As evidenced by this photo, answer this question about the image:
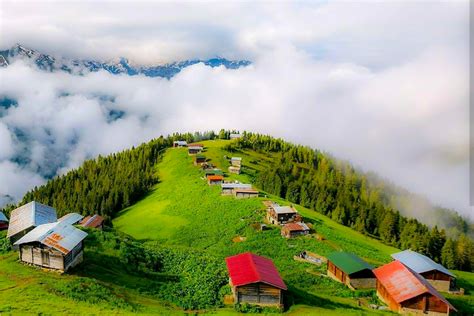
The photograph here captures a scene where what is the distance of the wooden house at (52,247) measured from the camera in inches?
2013

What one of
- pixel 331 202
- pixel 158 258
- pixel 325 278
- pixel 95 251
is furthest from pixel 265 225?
pixel 331 202

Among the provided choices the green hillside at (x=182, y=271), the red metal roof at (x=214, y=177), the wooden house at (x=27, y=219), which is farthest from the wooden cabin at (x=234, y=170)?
the wooden house at (x=27, y=219)

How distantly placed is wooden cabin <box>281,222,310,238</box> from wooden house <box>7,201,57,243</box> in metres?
46.4

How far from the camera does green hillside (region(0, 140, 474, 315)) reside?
45.9 m

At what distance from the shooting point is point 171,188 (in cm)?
14738

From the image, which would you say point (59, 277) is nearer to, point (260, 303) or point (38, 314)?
point (38, 314)

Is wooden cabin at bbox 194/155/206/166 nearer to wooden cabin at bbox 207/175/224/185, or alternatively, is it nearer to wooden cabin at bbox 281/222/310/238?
wooden cabin at bbox 207/175/224/185

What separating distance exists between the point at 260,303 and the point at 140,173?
124746mm

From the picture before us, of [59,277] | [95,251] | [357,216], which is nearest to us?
[59,277]

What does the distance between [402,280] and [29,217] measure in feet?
178

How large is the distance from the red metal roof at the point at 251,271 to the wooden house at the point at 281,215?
41.5 m

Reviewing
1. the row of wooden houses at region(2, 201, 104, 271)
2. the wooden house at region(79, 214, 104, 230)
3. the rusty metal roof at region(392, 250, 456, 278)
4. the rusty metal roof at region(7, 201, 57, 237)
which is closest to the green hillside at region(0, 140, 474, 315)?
the row of wooden houses at region(2, 201, 104, 271)

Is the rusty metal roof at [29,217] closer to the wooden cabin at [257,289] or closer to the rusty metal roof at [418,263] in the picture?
the wooden cabin at [257,289]

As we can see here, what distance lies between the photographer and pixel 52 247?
50.9 meters
